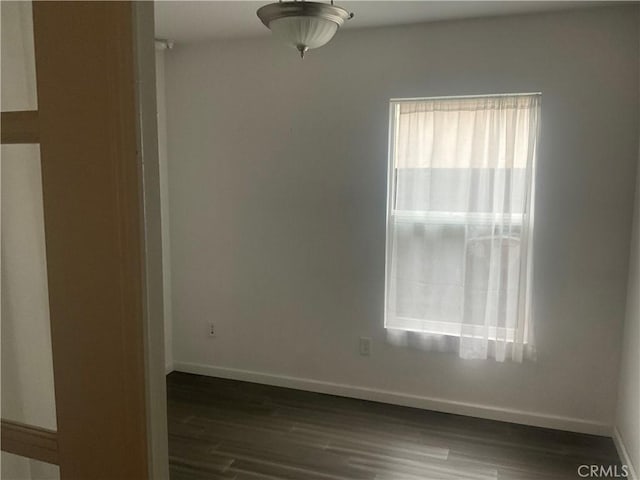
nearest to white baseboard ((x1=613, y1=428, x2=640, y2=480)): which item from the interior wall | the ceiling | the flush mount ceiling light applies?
the ceiling

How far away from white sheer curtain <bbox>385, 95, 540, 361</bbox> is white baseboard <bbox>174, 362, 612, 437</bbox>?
0.39 m

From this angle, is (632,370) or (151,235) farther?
(632,370)

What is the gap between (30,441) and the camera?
0.59 meters

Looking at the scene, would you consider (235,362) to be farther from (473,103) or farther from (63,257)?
(63,257)

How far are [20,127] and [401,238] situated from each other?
282 centimetres

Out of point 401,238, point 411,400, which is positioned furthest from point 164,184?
point 411,400

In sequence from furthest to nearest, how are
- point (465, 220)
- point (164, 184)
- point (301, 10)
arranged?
point (164, 184) → point (465, 220) → point (301, 10)

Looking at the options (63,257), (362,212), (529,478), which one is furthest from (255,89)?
(63,257)

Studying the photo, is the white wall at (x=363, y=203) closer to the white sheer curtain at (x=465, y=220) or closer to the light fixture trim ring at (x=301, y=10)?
the white sheer curtain at (x=465, y=220)

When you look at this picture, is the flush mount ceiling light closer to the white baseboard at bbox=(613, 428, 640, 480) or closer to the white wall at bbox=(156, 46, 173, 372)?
the white wall at bbox=(156, 46, 173, 372)

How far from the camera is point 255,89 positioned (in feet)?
11.4

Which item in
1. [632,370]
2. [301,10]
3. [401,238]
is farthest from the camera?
[401,238]

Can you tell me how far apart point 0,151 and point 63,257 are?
0.54ft

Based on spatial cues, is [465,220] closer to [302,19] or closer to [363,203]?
[363,203]
